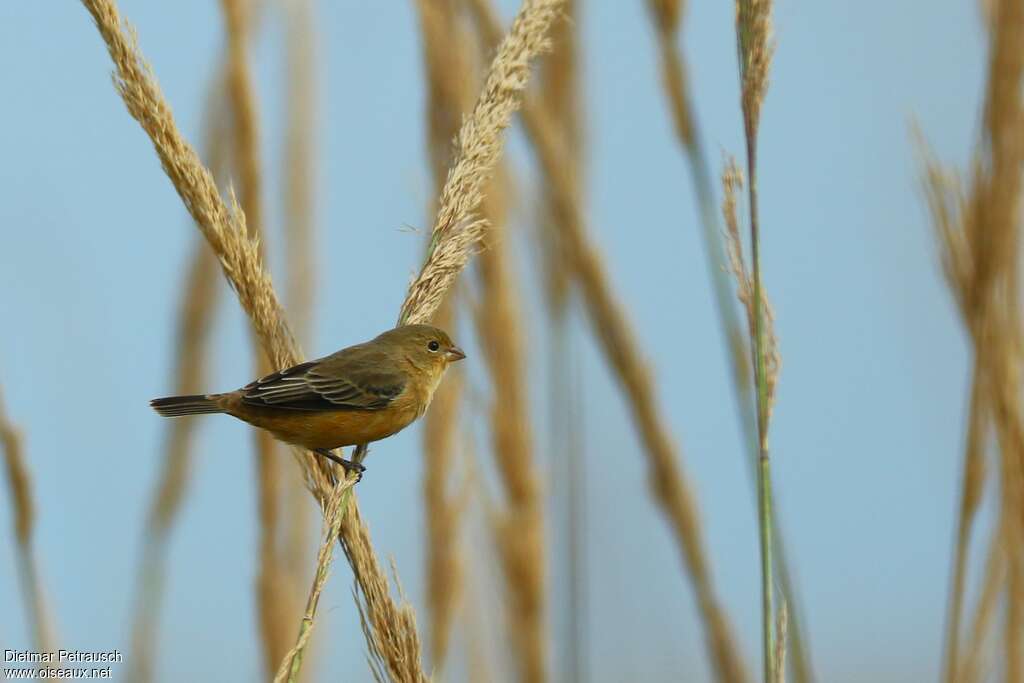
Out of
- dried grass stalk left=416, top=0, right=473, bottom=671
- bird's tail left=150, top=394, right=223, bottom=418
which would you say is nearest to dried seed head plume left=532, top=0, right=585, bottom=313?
dried grass stalk left=416, top=0, right=473, bottom=671

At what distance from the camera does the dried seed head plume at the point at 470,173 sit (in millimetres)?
2246

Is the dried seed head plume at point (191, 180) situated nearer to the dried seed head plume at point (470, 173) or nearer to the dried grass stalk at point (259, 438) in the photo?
the dried seed head plume at point (470, 173)

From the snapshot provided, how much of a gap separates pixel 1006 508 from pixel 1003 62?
0.92 metres

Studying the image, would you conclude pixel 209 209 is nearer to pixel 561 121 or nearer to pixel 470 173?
pixel 470 173

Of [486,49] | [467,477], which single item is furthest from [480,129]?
[467,477]

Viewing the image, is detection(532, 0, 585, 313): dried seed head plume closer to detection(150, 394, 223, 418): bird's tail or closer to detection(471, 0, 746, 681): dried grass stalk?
detection(471, 0, 746, 681): dried grass stalk

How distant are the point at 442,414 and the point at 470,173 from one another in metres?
0.75

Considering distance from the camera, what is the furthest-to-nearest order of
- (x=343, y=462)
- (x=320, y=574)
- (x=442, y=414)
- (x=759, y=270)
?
(x=442, y=414) → (x=343, y=462) → (x=759, y=270) → (x=320, y=574)

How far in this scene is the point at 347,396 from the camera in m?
3.08

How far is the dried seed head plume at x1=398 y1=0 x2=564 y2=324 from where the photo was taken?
2246 mm

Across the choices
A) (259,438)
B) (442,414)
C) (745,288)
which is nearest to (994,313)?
(745,288)

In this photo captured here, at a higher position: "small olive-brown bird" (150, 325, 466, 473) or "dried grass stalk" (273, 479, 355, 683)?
"small olive-brown bird" (150, 325, 466, 473)

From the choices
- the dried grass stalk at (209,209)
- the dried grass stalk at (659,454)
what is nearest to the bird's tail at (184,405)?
the dried grass stalk at (209,209)

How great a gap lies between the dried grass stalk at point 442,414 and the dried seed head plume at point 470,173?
0.93ft
